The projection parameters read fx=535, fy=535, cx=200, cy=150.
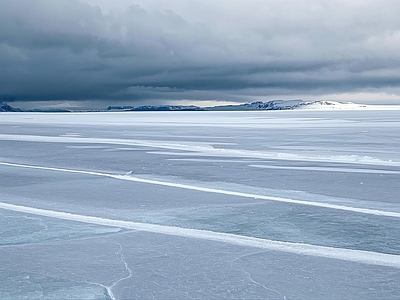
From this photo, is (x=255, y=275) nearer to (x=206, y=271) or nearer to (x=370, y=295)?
(x=206, y=271)

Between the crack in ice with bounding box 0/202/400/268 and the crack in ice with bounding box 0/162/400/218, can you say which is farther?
the crack in ice with bounding box 0/162/400/218

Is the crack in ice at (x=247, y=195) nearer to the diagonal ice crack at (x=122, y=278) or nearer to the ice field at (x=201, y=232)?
the ice field at (x=201, y=232)

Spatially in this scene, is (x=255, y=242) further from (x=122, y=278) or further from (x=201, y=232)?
(x=122, y=278)

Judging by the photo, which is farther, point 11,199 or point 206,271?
point 11,199

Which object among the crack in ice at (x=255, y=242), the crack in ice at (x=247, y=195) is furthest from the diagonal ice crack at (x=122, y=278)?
the crack in ice at (x=247, y=195)

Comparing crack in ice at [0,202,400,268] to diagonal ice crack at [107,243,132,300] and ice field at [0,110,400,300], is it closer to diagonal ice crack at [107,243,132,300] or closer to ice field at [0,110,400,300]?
ice field at [0,110,400,300]

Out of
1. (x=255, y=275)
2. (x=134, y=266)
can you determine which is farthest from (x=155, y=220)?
(x=255, y=275)

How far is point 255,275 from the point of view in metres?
4.61

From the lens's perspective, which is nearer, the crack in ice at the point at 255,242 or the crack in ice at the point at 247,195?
the crack in ice at the point at 255,242

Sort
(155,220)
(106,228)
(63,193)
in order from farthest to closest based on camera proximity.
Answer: (63,193) < (155,220) < (106,228)

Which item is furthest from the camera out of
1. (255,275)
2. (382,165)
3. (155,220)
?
(382,165)

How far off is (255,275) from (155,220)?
8.53 feet

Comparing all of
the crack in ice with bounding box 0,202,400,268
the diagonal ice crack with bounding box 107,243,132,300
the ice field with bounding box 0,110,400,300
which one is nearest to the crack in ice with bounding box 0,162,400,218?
the ice field with bounding box 0,110,400,300

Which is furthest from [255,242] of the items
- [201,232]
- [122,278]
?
[122,278]
